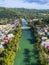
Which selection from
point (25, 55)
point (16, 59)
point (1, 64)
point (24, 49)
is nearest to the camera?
point (1, 64)

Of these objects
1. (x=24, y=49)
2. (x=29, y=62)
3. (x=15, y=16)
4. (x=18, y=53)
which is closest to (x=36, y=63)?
(x=29, y=62)

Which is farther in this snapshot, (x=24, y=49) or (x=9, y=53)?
(x=24, y=49)

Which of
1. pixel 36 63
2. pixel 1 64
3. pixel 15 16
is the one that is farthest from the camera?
pixel 15 16

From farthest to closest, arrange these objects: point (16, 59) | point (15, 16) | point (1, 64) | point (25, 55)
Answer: point (15, 16)
point (25, 55)
point (16, 59)
point (1, 64)

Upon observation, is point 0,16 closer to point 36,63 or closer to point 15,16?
point 15,16

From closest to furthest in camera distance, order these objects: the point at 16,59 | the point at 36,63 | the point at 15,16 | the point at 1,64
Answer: the point at 1,64 < the point at 36,63 < the point at 16,59 < the point at 15,16

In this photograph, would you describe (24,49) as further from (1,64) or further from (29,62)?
(1,64)

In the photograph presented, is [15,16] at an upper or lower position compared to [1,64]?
lower

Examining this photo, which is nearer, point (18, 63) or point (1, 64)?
point (1, 64)

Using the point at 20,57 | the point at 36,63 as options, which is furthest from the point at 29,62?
the point at 20,57
